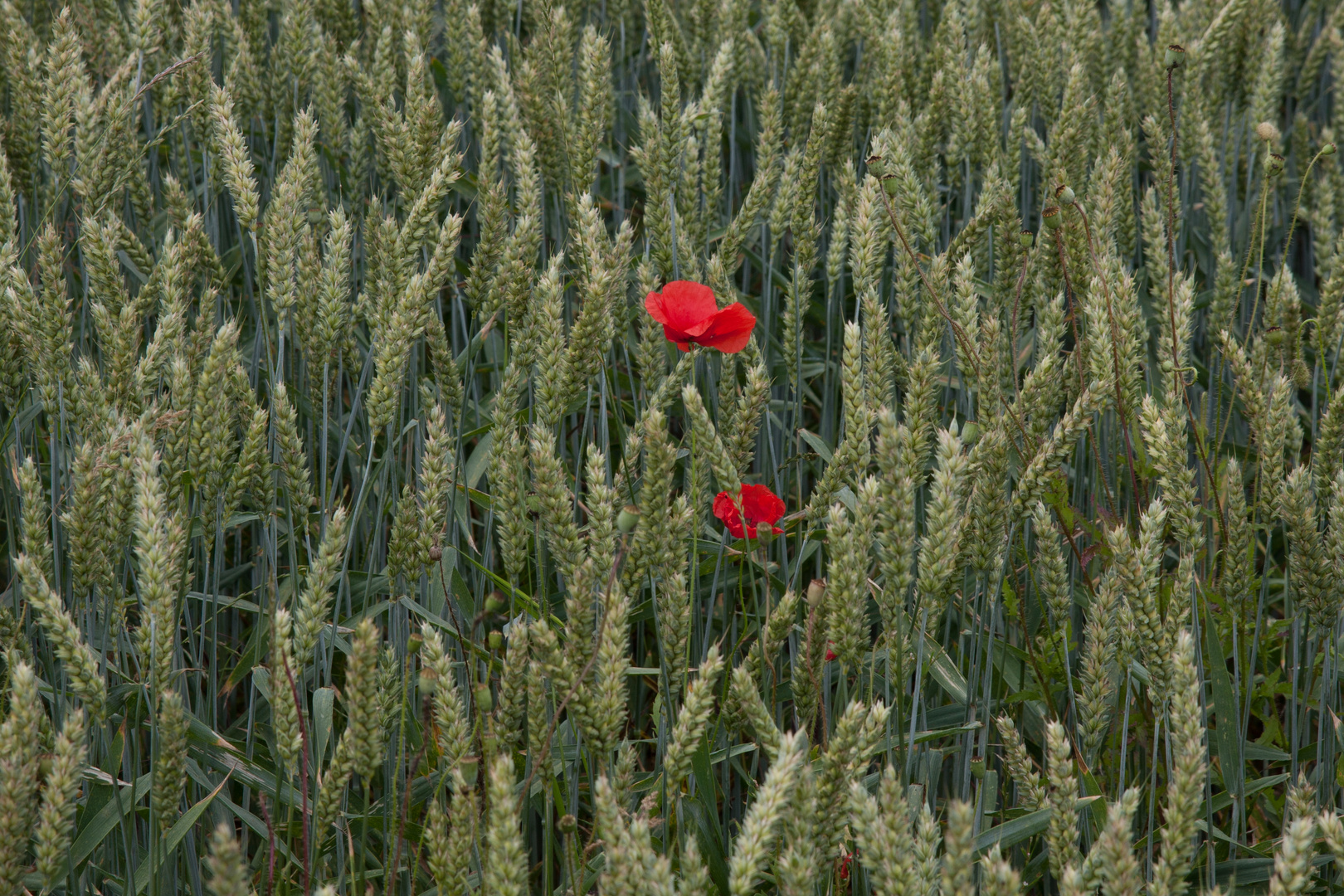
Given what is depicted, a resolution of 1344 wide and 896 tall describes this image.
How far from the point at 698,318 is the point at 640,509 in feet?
1.40

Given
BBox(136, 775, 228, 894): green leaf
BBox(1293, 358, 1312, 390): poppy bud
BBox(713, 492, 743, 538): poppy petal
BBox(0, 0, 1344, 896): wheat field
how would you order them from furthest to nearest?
BBox(1293, 358, 1312, 390): poppy bud < BBox(713, 492, 743, 538): poppy petal < BBox(136, 775, 228, 894): green leaf < BBox(0, 0, 1344, 896): wheat field

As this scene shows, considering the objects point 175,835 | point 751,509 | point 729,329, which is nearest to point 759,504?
point 751,509

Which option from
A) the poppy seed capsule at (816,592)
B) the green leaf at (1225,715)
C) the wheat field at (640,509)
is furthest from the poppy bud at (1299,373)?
the poppy seed capsule at (816,592)

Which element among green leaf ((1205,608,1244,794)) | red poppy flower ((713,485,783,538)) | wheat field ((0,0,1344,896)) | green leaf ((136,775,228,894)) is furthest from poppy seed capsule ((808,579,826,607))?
green leaf ((136,775,228,894))

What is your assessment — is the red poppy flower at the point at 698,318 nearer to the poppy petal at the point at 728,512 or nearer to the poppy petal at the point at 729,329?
the poppy petal at the point at 729,329

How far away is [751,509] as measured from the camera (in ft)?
5.06

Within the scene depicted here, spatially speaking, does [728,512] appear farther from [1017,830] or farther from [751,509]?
[1017,830]

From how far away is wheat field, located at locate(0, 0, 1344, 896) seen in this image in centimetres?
112

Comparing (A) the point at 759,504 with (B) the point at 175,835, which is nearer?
(B) the point at 175,835

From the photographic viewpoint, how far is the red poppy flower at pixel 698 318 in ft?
4.95

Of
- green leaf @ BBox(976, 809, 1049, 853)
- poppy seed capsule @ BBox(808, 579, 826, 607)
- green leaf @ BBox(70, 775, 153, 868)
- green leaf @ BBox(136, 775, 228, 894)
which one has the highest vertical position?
poppy seed capsule @ BBox(808, 579, 826, 607)

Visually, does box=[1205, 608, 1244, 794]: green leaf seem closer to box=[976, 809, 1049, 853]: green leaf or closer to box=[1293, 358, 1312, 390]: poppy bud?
box=[976, 809, 1049, 853]: green leaf

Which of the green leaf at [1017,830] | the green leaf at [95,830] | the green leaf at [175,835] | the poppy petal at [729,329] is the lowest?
the green leaf at [1017,830]

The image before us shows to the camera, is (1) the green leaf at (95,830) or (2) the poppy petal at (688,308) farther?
(2) the poppy petal at (688,308)
